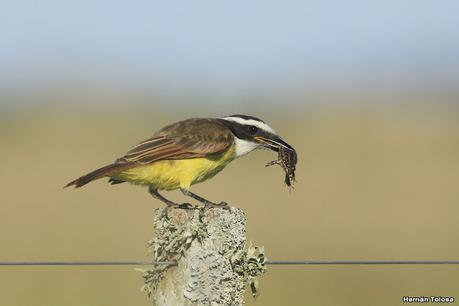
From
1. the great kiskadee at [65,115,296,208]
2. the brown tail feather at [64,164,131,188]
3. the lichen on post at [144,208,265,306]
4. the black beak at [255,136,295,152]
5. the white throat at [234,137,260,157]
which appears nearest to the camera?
the lichen on post at [144,208,265,306]

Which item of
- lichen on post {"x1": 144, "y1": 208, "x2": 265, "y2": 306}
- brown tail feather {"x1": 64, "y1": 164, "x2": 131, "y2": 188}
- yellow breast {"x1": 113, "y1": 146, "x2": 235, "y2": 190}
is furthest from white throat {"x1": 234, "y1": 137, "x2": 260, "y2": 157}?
lichen on post {"x1": 144, "y1": 208, "x2": 265, "y2": 306}

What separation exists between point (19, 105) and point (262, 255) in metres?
23.2

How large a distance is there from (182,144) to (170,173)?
23cm

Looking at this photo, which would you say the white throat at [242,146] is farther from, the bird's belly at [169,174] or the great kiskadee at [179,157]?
the bird's belly at [169,174]

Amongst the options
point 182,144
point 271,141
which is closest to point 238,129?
point 271,141

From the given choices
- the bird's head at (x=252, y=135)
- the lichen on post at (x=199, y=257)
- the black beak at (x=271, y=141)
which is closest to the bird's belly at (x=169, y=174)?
the bird's head at (x=252, y=135)

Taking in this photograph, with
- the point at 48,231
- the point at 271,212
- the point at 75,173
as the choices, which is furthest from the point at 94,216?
the point at 75,173

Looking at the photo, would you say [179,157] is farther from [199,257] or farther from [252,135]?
[199,257]

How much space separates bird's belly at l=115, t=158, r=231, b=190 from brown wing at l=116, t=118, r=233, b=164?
6 centimetres

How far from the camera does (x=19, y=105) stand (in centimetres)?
2833

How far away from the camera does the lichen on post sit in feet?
17.7

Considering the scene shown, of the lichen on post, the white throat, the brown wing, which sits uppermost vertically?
the brown wing

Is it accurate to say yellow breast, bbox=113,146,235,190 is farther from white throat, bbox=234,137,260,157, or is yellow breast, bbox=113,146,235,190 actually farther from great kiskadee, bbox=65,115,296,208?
white throat, bbox=234,137,260,157

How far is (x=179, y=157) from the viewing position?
784 cm
